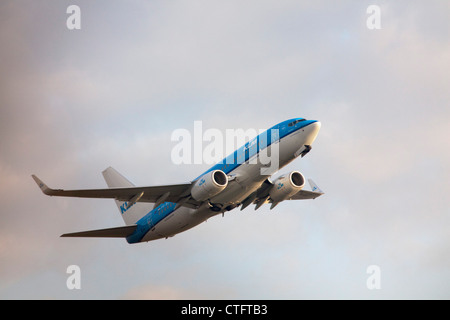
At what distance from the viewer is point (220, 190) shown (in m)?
48.9

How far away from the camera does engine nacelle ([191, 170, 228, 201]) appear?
4884cm

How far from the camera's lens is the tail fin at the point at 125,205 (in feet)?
202

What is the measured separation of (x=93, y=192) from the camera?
4959cm

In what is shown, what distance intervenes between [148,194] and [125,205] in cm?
1427

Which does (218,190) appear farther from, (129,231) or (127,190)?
(129,231)

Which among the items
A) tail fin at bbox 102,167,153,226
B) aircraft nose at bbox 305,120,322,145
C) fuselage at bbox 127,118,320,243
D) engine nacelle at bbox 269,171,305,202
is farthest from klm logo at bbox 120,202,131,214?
aircraft nose at bbox 305,120,322,145

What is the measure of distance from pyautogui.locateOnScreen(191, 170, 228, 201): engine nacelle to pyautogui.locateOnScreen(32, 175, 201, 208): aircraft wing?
2372 mm

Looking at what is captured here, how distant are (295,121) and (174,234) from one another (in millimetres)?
17599

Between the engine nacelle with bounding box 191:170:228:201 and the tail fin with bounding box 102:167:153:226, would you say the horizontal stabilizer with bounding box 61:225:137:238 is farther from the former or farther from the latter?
the engine nacelle with bounding box 191:170:228:201
